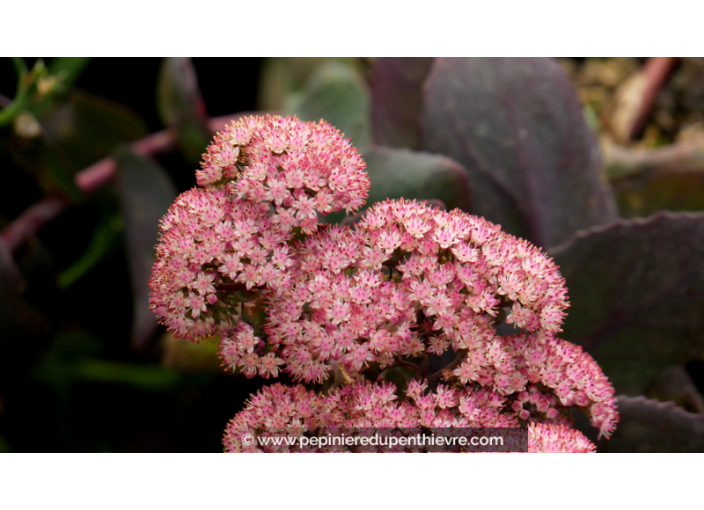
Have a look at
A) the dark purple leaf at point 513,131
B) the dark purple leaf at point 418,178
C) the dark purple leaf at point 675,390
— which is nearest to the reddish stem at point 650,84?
the dark purple leaf at point 513,131

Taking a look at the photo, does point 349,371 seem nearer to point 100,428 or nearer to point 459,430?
point 459,430

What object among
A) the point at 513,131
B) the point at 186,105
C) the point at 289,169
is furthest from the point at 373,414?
the point at 186,105

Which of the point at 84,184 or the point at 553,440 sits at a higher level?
the point at 84,184

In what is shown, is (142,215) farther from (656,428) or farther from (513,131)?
(656,428)

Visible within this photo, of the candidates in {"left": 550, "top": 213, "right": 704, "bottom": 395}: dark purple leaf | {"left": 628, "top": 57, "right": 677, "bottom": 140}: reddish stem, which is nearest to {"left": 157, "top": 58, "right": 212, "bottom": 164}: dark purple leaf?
{"left": 550, "top": 213, "right": 704, "bottom": 395}: dark purple leaf

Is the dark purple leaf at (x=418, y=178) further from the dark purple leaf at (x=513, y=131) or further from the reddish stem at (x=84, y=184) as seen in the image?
the reddish stem at (x=84, y=184)
